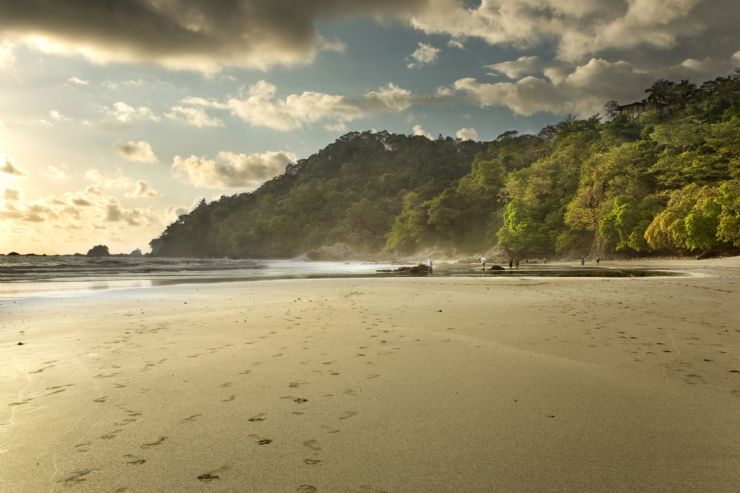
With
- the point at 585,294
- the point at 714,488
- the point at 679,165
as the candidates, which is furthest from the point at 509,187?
the point at 714,488

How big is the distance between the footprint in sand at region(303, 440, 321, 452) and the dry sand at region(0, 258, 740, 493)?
0.02 meters

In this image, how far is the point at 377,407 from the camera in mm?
4383

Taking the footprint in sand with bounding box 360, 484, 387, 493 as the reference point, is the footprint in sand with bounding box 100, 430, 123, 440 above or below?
below

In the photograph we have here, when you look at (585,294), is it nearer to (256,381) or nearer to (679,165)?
(256,381)

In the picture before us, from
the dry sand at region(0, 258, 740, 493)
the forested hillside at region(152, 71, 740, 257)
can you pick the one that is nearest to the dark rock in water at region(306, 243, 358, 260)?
the forested hillside at region(152, 71, 740, 257)

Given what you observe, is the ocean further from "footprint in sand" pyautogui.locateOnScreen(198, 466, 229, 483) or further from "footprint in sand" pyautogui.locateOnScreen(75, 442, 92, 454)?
"footprint in sand" pyautogui.locateOnScreen(198, 466, 229, 483)

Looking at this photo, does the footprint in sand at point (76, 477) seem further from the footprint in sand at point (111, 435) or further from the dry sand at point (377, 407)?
the footprint in sand at point (111, 435)

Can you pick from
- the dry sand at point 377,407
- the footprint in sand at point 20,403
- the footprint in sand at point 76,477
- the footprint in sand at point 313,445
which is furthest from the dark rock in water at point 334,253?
the footprint in sand at point 76,477

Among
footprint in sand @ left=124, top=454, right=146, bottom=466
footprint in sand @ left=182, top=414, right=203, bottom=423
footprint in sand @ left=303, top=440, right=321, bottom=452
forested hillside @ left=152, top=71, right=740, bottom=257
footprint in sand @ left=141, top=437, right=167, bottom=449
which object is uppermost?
forested hillside @ left=152, top=71, right=740, bottom=257

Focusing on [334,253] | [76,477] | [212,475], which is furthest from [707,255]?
[334,253]

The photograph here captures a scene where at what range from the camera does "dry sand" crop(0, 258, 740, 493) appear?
3.03 meters

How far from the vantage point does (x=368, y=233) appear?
131 metres

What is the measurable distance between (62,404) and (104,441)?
1.51 meters

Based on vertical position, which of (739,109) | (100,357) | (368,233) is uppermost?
(739,109)
